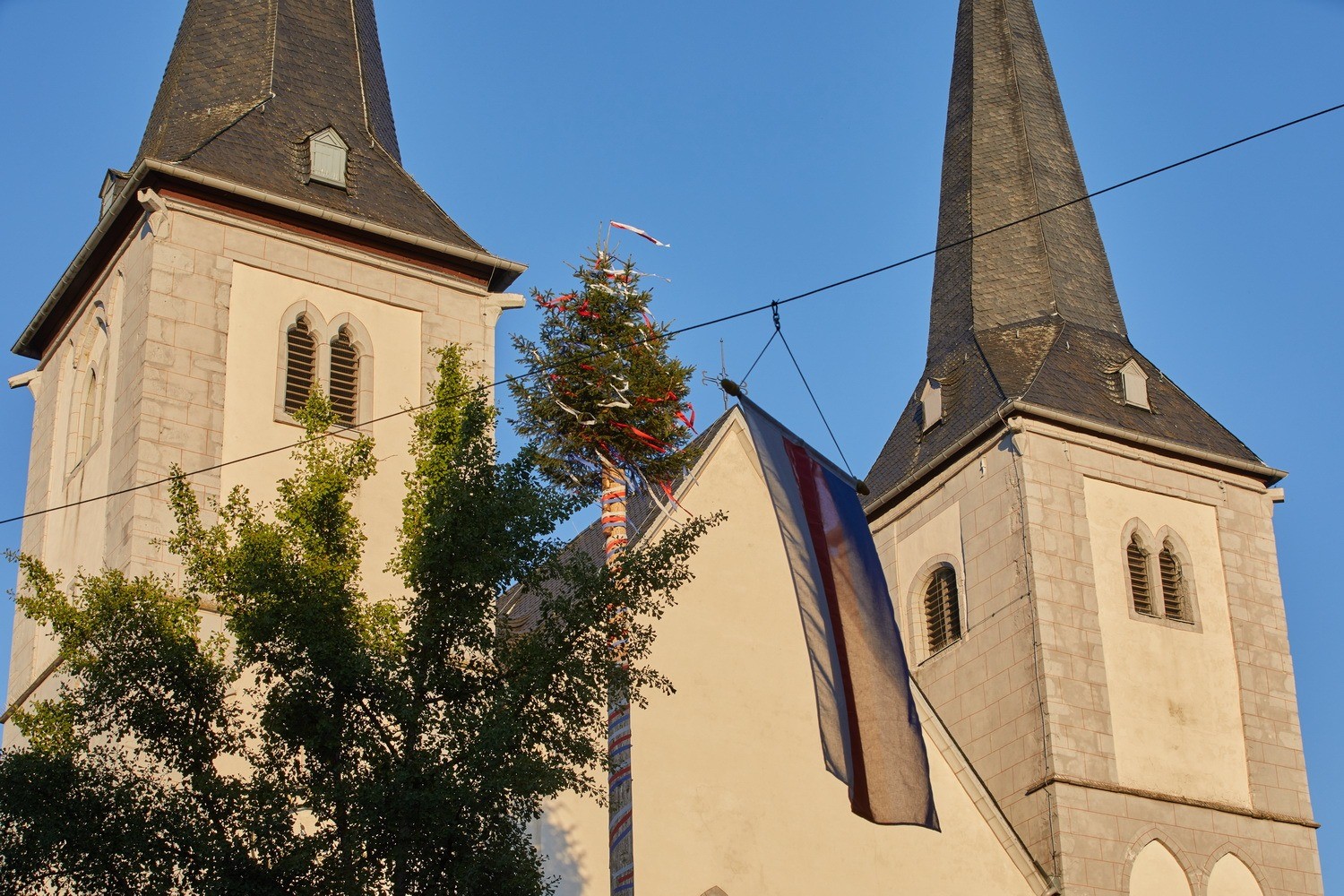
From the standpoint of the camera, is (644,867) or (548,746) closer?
(548,746)

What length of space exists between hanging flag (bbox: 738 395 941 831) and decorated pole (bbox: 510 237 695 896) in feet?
11.8

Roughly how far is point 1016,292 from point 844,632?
16700mm

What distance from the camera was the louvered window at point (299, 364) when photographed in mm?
24609

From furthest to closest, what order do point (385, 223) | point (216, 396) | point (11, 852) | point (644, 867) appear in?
point (385, 223), point (216, 396), point (644, 867), point (11, 852)

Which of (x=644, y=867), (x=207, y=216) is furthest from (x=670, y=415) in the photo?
(x=207, y=216)

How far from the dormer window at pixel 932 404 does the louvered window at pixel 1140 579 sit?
12.8 ft

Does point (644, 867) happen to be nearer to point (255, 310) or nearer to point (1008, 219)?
point (255, 310)

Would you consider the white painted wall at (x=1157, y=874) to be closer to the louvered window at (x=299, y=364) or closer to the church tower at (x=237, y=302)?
the church tower at (x=237, y=302)

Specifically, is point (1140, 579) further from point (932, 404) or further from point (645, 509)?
point (645, 509)

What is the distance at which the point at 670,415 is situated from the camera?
872 inches

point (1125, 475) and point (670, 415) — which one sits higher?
point (1125, 475)

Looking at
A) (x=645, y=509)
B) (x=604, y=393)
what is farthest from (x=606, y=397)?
(x=645, y=509)

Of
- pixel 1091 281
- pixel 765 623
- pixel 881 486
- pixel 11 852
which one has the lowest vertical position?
pixel 11 852

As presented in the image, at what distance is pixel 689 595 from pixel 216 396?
6006 millimetres
